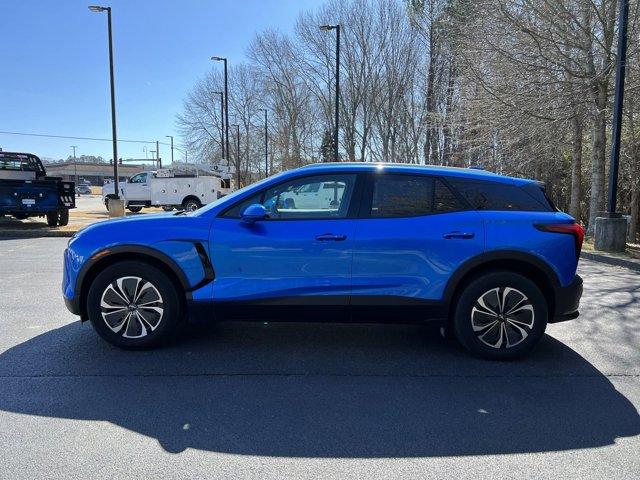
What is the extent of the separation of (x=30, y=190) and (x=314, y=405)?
558 inches

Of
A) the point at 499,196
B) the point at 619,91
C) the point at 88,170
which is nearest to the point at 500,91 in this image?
the point at 619,91

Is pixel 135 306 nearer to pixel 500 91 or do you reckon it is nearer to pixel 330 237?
pixel 330 237

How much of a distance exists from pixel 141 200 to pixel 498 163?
17.2 metres

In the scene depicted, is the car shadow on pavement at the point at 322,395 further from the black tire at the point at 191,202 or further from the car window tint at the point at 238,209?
the black tire at the point at 191,202

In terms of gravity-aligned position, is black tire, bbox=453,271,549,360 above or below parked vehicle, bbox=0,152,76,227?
below

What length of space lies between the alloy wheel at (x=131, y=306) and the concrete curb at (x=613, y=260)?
8.99m

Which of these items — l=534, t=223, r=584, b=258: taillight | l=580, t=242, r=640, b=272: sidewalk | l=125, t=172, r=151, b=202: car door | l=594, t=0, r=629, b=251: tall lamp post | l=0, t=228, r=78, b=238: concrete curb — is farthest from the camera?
l=125, t=172, r=151, b=202: car door

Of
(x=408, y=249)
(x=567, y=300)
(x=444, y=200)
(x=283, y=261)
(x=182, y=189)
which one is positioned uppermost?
(x=182, y=189)

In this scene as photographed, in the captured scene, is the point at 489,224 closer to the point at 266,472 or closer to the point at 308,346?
the point at 308,346

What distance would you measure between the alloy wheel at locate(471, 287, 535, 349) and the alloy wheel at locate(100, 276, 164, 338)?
9.22ft

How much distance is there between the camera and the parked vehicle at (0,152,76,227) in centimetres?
1427

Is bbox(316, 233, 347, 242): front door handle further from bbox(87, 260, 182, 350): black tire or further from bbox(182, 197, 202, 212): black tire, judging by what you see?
bbox(182, 197, 202, 212): black tire

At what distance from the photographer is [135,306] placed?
438 centimetres

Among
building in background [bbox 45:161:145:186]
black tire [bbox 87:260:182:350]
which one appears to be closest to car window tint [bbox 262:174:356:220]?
black tire [bbox 87:260:182:350]
